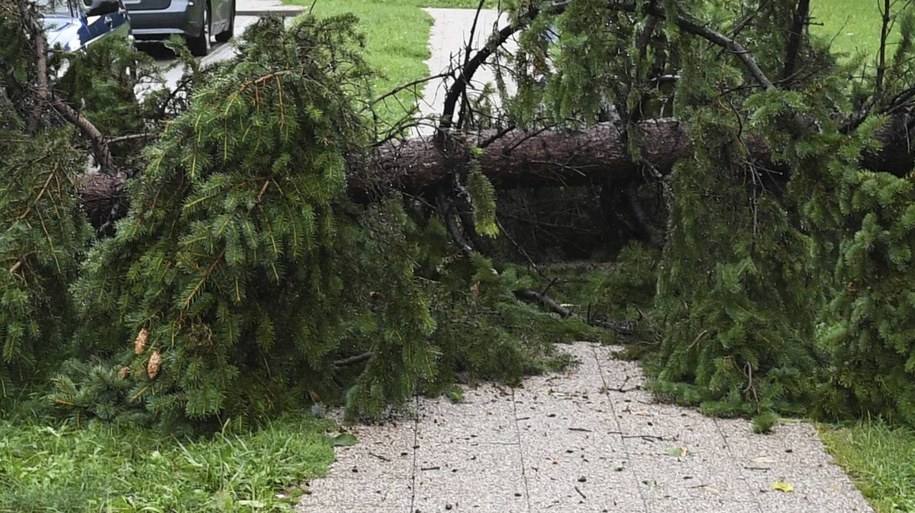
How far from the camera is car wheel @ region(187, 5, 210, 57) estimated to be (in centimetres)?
1702

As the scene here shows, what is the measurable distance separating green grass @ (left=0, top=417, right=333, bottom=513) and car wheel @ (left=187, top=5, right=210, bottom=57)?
42.8ft

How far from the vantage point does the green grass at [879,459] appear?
434 cm

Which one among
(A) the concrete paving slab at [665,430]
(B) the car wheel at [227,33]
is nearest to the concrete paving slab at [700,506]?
(A) the concrete paving slab at [665,430]

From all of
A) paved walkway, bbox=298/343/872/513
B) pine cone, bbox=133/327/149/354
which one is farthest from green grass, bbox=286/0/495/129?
pine cone, bbox=133/327/149/354

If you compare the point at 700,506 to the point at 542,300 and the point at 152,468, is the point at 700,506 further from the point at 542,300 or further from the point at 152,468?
the point at 542,300

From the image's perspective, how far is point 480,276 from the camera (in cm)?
619

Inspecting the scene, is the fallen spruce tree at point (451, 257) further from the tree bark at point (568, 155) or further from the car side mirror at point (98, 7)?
the car side mirror at point (98, 7)

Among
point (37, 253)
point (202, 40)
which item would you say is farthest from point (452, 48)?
point (37, 253)

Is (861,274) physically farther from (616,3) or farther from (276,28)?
(276,28)

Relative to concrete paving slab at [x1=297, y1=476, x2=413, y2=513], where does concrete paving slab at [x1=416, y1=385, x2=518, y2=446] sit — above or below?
below

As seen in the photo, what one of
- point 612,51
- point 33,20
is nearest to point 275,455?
point 612,51

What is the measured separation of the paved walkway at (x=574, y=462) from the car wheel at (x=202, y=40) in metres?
12.8

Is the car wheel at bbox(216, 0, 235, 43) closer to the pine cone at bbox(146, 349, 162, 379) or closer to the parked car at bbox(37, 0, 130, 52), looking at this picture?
the parked car at bbox(37, 0, 130, 52)

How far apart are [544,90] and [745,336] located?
1532 millimetres
